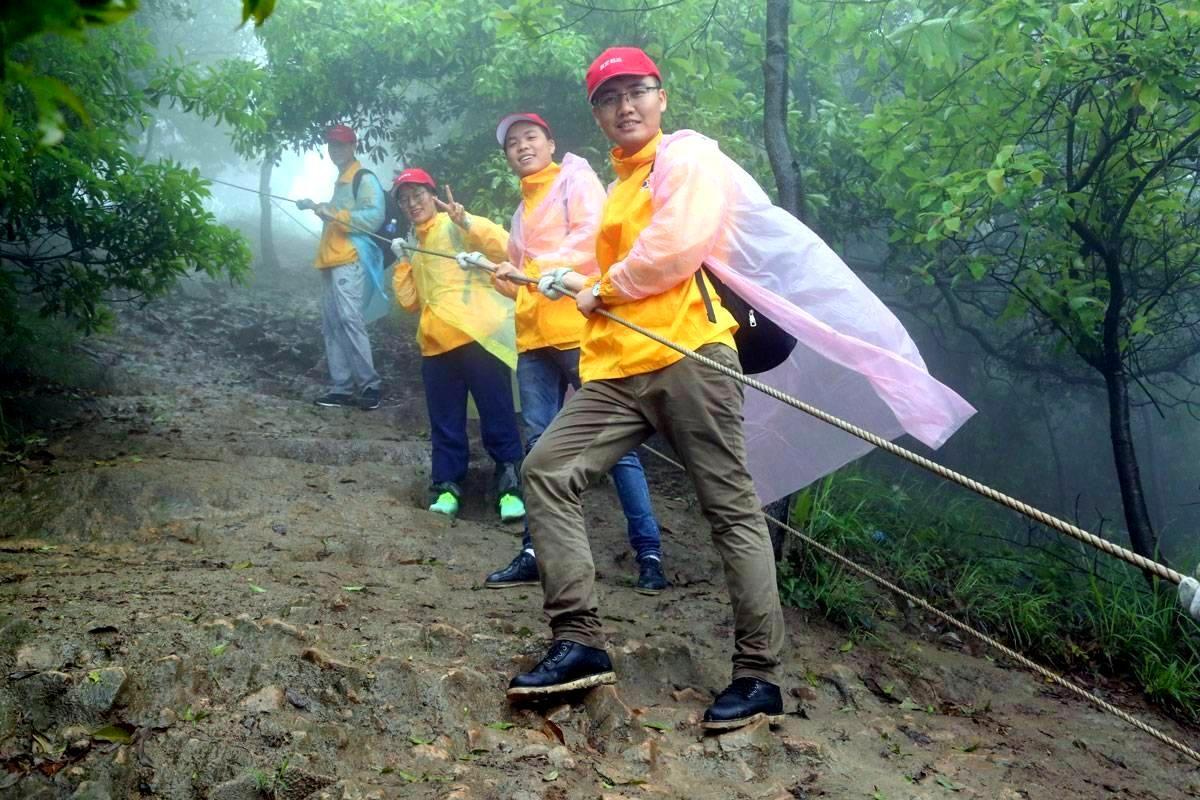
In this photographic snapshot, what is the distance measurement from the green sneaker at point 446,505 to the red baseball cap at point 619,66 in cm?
244

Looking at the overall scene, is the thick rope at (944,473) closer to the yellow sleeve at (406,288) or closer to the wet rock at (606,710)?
the wet rock at (606,710)

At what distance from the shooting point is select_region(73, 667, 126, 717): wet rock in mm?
2457

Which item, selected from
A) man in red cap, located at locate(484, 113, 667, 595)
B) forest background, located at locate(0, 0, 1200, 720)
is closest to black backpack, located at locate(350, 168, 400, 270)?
forest background, located at locate(0, 0, 1200, 720)

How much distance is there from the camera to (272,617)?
2977 mm

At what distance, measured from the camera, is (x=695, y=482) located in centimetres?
286

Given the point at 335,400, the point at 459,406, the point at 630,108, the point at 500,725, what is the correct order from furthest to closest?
the point at 335,400, the point at 459,406, the point at 630,108, the point at 500,725

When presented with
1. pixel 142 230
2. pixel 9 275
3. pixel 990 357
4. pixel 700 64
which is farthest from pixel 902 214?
pixel 9 275

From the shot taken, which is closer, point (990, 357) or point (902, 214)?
point (902, 214)

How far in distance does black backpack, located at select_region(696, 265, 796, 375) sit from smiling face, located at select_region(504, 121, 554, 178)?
4.59 feet

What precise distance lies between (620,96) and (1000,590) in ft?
12.2

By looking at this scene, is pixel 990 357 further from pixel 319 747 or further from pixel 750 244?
pixel 319 747

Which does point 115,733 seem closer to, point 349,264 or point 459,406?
point 459,406

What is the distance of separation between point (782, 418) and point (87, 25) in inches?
110

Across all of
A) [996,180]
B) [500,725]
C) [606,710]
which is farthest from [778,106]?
[500,725]
